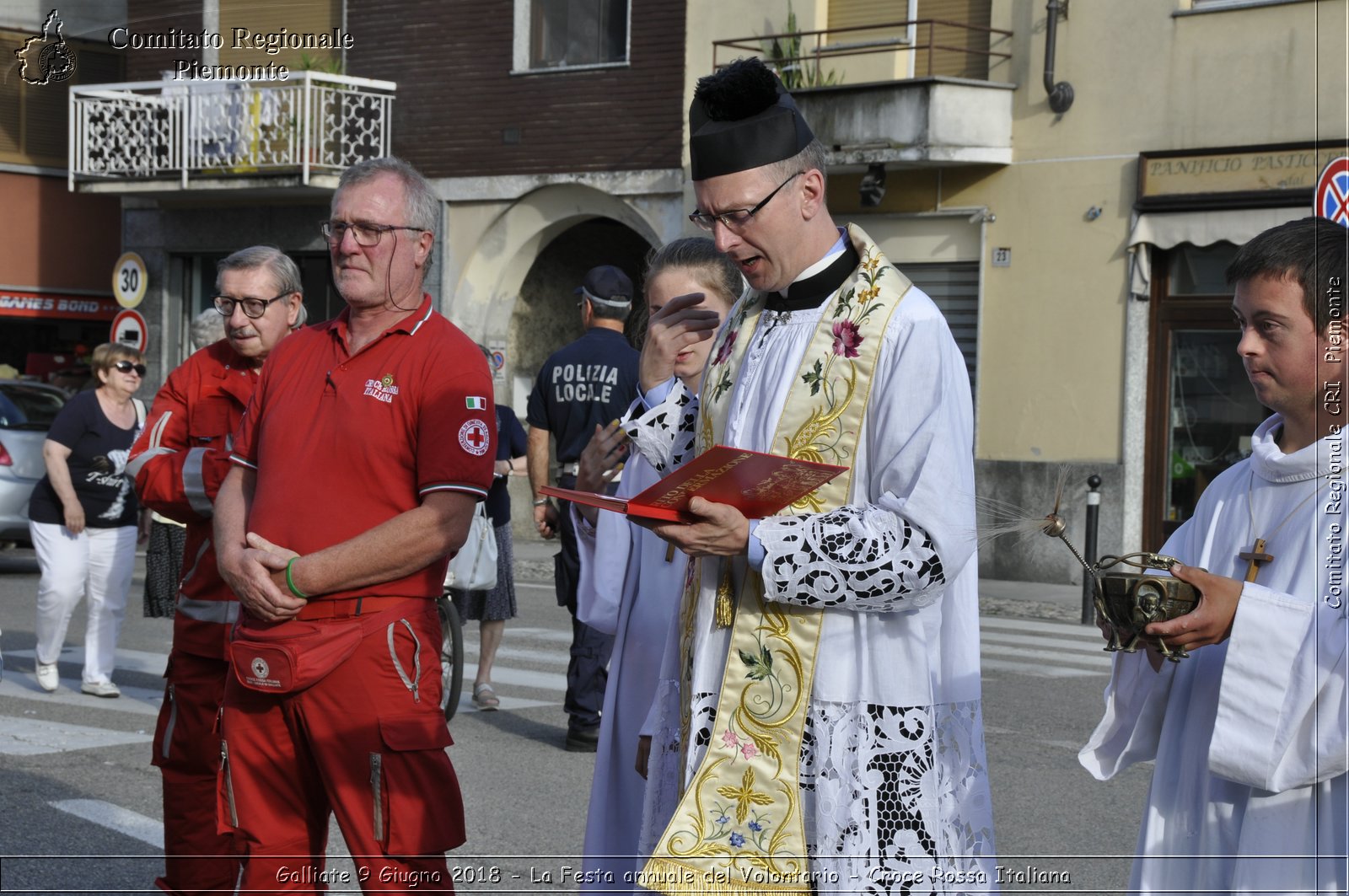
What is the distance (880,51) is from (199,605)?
14.4 meters

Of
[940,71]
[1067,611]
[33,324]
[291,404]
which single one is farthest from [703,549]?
A: [33,324]

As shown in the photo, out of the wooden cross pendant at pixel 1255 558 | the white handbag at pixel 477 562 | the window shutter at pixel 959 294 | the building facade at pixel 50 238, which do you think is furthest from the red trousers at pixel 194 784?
the building facade at pixel 50 238

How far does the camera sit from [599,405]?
854 cm

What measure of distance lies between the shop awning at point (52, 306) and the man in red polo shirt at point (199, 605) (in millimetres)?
22359

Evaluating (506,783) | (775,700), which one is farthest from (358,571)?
(506,783)

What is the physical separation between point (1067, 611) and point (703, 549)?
12.3 m

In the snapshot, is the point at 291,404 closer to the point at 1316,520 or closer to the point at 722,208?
the point at 722,208

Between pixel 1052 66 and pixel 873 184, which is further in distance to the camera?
pixel 873 184

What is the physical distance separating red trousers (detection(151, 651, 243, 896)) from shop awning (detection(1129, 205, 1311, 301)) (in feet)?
41.9

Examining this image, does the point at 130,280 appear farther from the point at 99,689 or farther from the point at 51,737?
the point at 51,737

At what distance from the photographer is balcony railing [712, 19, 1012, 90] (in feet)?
57.5

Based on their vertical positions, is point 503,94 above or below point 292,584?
above

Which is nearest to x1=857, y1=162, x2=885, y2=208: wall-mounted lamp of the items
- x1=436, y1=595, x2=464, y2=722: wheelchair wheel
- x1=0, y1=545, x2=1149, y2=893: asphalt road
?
x1=0, y1=545, x2=1149, y2=893: asphalt road

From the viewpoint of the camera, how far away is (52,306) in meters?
26.8
